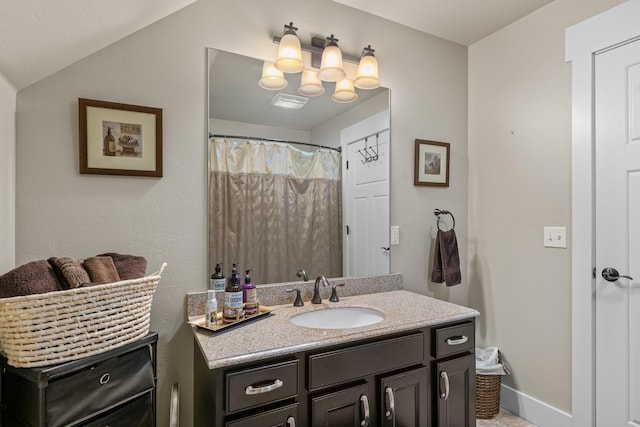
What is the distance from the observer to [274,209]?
184cm

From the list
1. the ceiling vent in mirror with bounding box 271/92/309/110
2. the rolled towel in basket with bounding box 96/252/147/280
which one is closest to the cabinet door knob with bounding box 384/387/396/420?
the rolled towel in basket with bounding box 96/252/147/280

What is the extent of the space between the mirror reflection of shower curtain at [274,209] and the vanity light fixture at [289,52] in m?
0.39

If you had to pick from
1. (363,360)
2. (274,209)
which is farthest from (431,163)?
(363,360)

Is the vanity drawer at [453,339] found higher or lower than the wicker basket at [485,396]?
higher

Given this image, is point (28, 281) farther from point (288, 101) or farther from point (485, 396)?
point (485, 396)

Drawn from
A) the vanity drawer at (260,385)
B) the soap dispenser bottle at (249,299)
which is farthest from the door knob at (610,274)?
the soap dispenser bottle at (249,299)

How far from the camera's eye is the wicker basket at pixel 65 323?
0.92 m

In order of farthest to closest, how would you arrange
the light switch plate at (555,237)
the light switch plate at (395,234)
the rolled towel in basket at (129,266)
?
the light switch plate at (395,234) < the light switch plate at (555,237) < the rolled towel in basket at (129,266)

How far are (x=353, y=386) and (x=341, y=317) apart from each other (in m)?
0.43

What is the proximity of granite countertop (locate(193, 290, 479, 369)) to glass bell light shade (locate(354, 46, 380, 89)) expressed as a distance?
3.94 ft

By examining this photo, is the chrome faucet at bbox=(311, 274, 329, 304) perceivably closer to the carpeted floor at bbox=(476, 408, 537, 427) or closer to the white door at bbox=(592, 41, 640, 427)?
the carpeted floor at bbox=(476, 408, 537, 427)

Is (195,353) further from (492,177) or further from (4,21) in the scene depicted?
(492,177)

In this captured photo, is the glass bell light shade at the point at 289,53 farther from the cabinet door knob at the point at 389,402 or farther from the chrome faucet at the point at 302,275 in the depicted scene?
the cabinet door knob at the point at 389,402

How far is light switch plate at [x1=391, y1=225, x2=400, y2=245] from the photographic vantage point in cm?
220
